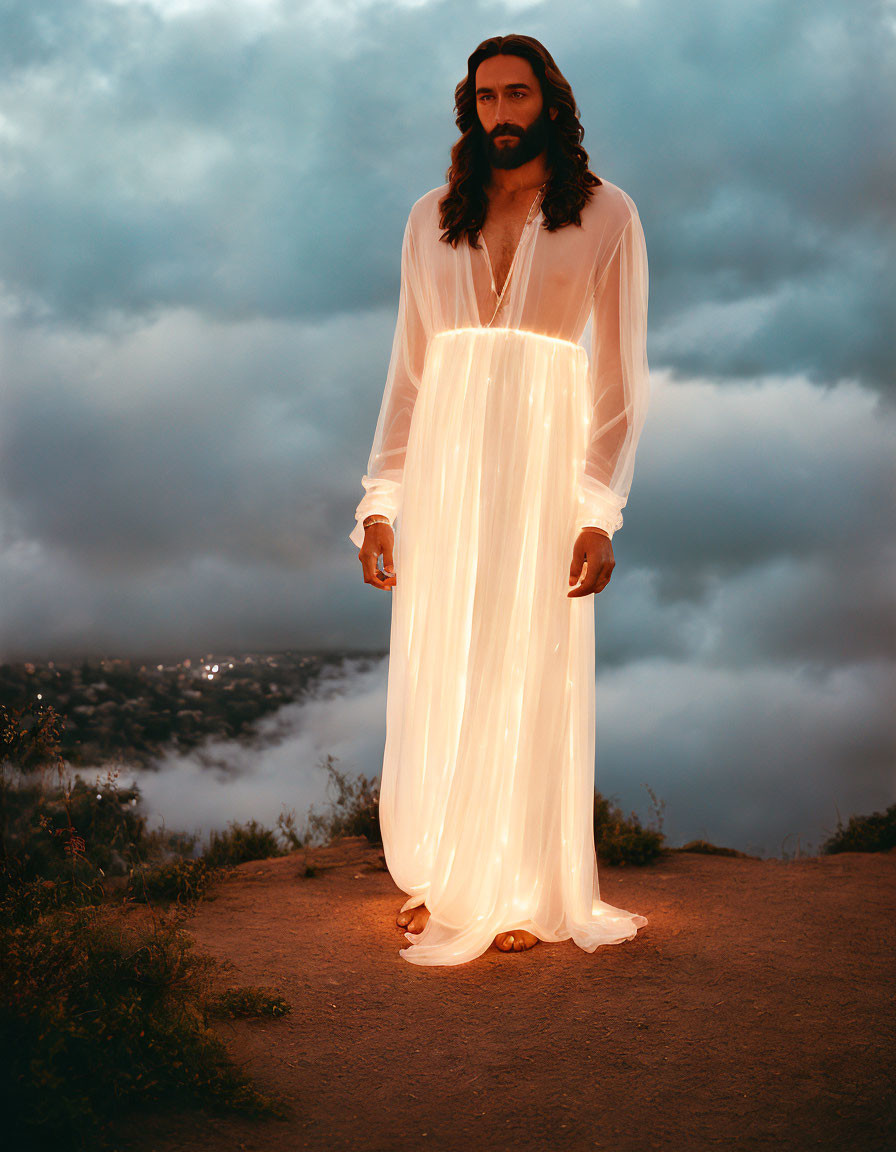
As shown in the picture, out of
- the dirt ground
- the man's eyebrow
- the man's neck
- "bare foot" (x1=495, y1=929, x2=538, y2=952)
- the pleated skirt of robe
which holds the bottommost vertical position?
the dirt ground

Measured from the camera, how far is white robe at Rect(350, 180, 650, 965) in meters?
3.11

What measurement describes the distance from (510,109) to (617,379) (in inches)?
40.2

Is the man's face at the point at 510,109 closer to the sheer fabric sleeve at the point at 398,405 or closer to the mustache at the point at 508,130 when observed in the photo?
the mustache at the point at 508,130

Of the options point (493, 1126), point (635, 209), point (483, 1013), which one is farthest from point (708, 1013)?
point (635, 209)

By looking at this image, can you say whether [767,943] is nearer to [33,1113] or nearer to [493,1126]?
[493,1126]

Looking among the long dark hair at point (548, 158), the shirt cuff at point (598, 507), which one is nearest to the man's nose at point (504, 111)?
the long dark hair at point (548, 158)

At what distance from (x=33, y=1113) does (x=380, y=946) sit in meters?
1.58

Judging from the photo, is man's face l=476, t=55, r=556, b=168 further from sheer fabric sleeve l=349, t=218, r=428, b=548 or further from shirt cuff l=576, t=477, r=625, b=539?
shirt cuff l=576, t=477, r=625, b=539

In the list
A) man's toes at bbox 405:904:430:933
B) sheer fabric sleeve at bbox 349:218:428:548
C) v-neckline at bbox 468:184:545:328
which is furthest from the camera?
sheer fabric sleeve at bbox 349:218:428:548

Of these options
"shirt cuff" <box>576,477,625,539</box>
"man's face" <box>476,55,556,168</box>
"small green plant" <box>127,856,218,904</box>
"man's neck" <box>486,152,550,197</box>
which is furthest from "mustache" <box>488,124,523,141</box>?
"small green plant" <box>127,856,218,904</box>

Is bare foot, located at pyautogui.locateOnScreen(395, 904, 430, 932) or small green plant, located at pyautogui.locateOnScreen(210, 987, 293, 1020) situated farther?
bare foot, located at pyautogui.locateOnScreen(395, 904, 430, 932)

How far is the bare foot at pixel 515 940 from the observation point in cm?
313

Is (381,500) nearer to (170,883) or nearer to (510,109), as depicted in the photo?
(510,109)

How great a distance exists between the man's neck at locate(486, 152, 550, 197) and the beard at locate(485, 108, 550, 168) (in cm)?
4
